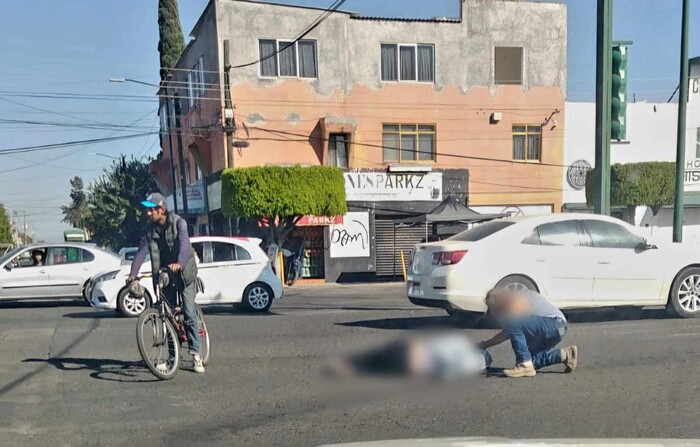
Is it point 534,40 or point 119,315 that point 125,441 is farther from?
point 534,40

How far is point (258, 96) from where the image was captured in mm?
22078

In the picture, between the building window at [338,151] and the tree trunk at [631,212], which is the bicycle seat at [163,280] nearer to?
the building window at [338,151]

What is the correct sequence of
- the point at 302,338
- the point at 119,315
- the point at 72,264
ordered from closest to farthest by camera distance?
the point at 302,338
the point at 119,315
the point at 72,264

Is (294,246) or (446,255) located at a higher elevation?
(446,255)

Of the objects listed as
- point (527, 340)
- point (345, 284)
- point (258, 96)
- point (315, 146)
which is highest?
point (258, 96)

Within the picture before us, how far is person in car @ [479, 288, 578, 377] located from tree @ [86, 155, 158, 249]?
39.1m

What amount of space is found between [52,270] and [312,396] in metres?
10.0

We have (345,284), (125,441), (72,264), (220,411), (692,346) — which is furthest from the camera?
(345,284)

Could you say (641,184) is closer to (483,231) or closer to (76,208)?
(483,231)

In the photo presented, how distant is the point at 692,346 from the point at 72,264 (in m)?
11.9

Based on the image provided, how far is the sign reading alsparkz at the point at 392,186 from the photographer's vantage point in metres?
22.4

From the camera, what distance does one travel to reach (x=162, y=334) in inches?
246

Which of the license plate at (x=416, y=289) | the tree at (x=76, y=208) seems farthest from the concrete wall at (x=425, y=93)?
the tree at (x=76, y=208)

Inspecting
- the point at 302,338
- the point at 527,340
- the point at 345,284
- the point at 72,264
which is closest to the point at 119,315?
the point at 72,264
